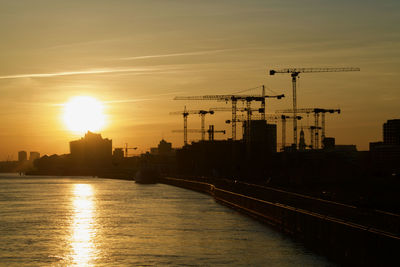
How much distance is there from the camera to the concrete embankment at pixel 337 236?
29.6 meters

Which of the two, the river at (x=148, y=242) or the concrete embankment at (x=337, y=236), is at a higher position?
the concrete embankment at (x=337, y=236)

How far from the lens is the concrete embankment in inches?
1164

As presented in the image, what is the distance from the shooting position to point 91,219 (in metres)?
70.8

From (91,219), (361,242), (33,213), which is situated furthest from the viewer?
(33,213)

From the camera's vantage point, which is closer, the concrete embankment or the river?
the concrete embankment

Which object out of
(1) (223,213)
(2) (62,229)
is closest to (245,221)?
(1) (223,213)

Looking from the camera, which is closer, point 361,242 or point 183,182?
point 361,242

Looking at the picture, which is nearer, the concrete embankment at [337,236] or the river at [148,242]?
the concrete embankment at [337,236]

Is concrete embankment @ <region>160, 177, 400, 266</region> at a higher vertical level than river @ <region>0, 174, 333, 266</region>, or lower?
higher

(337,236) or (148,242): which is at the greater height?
(337,236)

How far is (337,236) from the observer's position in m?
37.6

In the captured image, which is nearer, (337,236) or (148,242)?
(337,236)

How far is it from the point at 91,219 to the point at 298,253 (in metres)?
36.0

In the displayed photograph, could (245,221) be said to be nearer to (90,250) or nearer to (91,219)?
(91,219)
